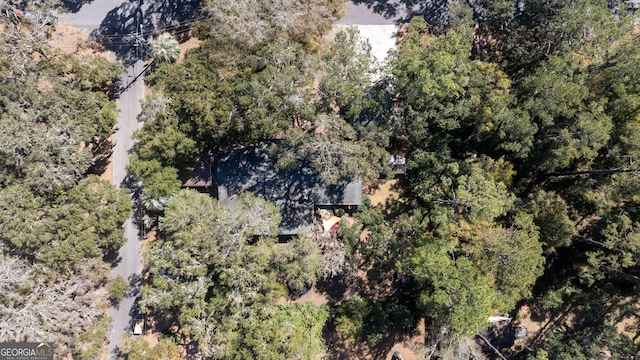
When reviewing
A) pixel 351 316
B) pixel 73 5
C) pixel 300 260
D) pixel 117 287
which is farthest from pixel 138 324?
pixel 73 5

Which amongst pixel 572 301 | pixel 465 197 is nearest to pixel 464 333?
pixel 465 197

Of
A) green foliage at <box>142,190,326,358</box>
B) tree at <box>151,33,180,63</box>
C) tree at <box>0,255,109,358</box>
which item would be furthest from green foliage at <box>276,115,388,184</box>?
tree at <box>0,255,109,358</box>

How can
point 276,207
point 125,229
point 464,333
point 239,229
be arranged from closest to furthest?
point 464,333 < point 239,229 < point 276,207 < point 125,229

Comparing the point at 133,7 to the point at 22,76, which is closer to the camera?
the point at 22,76

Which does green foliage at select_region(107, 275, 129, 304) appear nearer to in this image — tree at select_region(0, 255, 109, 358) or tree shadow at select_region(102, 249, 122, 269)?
tree at select_region(0, 255, 109, 358)

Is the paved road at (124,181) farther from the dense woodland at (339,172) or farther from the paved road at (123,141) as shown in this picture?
the dense woodland at (339,172)

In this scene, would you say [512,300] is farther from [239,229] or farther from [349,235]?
[239,229]
